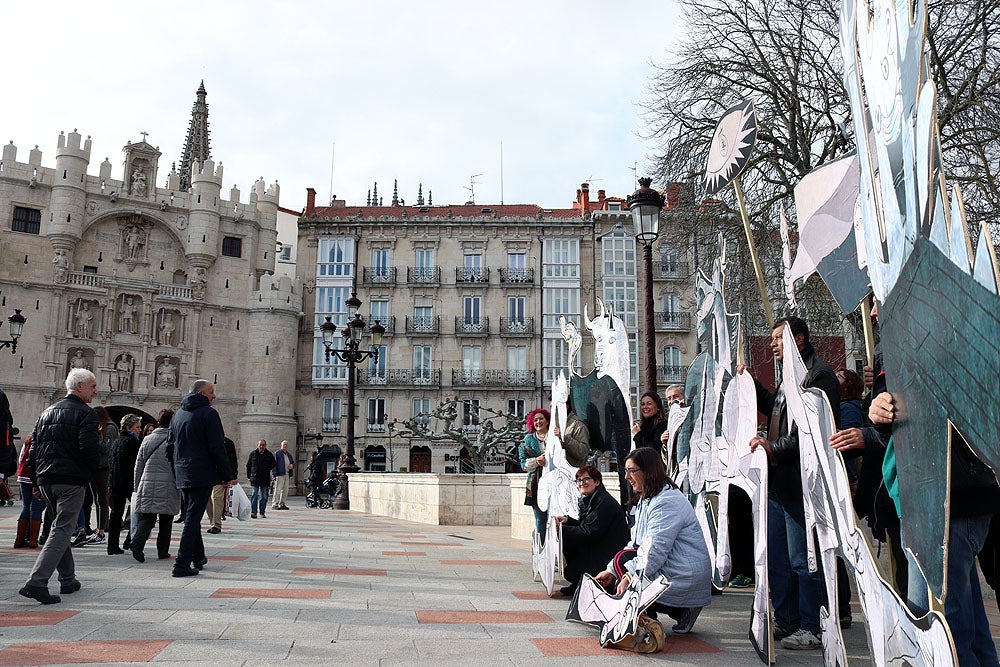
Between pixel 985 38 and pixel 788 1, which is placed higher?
pixel 788 1

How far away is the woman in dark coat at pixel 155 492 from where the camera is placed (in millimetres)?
8148

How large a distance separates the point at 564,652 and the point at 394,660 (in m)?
0.94

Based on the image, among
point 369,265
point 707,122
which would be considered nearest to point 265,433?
point 369,265

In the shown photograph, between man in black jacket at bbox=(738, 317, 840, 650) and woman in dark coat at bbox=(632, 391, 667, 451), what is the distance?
252 centimetres

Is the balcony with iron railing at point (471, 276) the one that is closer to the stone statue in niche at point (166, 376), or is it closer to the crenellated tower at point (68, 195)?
the stone statue in niche at point (166, 376)

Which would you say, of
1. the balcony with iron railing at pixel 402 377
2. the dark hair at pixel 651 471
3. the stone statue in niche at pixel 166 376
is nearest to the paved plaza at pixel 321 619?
the dark hair at pixel 651 471

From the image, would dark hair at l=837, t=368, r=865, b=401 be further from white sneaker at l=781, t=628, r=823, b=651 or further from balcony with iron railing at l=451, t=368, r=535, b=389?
balcony with iron railing at l=451, t=368, r=535, b=389

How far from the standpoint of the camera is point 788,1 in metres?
15.6

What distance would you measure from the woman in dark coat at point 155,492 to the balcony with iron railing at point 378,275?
1405 inches

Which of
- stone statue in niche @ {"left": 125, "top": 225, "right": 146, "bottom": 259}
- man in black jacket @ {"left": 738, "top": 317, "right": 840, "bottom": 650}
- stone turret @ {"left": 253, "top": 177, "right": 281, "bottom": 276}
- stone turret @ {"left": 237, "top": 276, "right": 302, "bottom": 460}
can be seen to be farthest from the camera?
stone turret @ {"left": 253, "top": 177, "right": 281, "bottom": 276}

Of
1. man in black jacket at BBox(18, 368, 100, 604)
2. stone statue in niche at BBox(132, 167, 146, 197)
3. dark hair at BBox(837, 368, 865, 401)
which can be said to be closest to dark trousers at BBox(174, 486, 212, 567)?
man in black jacket at BBox(18, 368, 100, 604)

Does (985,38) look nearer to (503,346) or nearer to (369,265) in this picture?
(503,346)

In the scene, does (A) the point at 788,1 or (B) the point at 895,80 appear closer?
(B) the point at 895,80

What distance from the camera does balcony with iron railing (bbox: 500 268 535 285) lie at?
1727 inches
